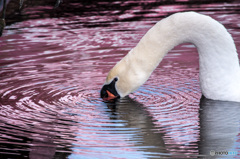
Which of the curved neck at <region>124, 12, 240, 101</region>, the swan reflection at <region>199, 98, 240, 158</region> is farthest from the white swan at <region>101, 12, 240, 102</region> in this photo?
the swan reflection at <region>199, 98, 240, 158</region>

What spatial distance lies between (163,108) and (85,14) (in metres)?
6.45

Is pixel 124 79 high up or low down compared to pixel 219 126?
up

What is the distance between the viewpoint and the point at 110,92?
251 inches

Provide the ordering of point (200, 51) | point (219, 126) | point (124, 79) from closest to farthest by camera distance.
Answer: point (219, 126) → point (124, 79) → point (200, 51)

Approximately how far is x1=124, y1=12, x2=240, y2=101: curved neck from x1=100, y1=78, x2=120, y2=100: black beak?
327 millimetres

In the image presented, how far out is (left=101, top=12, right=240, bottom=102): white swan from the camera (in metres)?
6.14

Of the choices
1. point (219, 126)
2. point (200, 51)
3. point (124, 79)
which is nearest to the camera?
point (219, 126)

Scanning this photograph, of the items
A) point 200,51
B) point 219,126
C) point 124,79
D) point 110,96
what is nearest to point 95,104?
point 110,96

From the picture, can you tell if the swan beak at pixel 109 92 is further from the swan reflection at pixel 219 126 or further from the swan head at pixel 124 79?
the swan reflection at pixel 219 126

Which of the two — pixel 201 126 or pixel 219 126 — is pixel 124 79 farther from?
pixel 219 126

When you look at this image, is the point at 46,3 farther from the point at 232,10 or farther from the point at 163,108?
the point at 163,108

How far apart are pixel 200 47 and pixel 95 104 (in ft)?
4.20

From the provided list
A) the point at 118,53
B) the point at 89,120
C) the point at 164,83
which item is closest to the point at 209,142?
the point at 89,120

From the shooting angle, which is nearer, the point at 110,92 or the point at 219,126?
the point at 219,126
